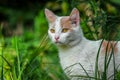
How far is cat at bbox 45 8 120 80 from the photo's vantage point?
4.25 m

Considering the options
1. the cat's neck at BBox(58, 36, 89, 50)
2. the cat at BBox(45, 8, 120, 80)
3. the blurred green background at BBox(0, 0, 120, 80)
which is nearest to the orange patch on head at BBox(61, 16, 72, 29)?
the cat at BBox(45, 8, 120, 80)

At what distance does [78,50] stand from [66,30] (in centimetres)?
22

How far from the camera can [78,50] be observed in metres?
4.34

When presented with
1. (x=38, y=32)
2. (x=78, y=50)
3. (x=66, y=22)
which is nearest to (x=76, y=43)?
(x=78, y=50)

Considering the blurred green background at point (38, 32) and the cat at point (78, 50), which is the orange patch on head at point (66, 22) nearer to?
the cat at point (78, 50)

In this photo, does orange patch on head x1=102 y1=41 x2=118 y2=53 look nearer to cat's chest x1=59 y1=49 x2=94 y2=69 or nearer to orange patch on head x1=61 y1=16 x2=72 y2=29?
cat's chest x1=59 y1=49 x2=94 y2=69

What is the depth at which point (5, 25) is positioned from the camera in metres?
10.0

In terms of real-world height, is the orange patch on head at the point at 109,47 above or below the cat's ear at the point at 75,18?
below

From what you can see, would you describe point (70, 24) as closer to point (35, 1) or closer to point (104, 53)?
point (104, 53)

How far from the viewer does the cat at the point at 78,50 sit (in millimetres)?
4250

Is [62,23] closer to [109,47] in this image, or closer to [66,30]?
[66,30]

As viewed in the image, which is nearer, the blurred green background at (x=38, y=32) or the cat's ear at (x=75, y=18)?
the cat's ear at (x=75, y=18)

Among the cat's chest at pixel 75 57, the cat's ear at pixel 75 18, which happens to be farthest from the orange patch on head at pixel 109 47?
the cat's ear at pixel 75 18

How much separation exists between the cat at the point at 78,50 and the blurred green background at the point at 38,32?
14 centimetres
